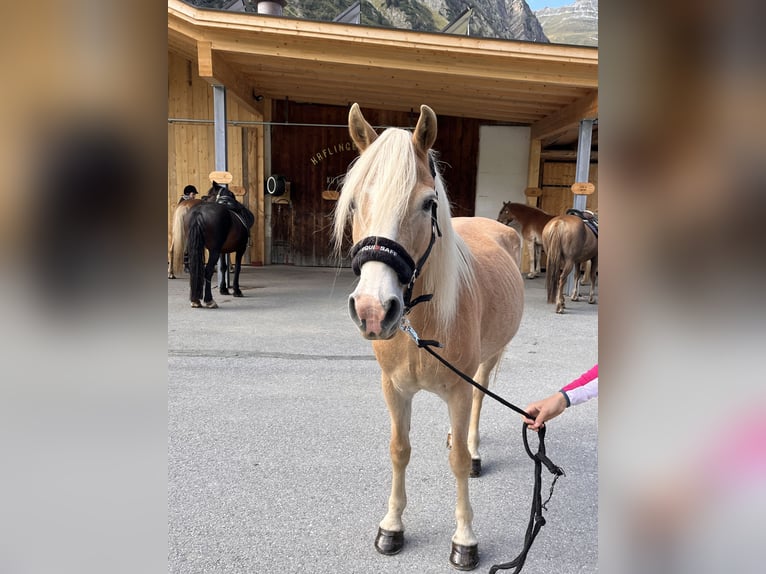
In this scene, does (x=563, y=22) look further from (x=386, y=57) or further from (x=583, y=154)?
(x=386, y=57)

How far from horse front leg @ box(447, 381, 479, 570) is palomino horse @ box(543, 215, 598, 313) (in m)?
5.38

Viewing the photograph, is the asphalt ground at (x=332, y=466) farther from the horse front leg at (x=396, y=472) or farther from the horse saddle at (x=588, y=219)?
the horse saddle at (x=588, y=219)

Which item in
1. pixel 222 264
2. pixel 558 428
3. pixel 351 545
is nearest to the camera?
pixel 351 545

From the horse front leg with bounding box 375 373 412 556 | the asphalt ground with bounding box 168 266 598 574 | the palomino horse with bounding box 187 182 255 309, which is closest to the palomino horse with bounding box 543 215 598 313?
the asphalt ground with bounding box 168 266 598 574

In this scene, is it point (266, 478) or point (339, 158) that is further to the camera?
point (339, 158)

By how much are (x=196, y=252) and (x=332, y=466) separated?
4668 millimetres

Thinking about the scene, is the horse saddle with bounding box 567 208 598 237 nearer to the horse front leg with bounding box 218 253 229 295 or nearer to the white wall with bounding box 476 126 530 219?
the white wall with bounding box 476 126 530 219

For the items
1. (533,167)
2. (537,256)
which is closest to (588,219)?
(537,256)

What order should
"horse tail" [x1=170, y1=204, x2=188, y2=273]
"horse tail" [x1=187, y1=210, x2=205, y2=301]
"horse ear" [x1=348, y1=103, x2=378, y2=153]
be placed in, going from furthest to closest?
"horse tail" [x1=170, y1=204, x2=188, y2=273], "horse tail" [x1=187, y1=210, x2=205, y2=301], "horse ear" [x1=348, y1=103, x2=378, y2=153]

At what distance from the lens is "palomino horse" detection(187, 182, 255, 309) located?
6.25 metres

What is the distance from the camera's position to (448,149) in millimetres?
10734
